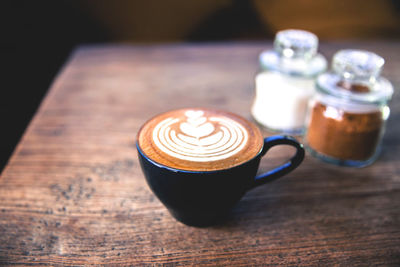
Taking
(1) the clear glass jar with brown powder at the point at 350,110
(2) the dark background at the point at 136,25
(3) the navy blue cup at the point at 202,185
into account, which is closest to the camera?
(3) the navy blue cup at the point at 202,185

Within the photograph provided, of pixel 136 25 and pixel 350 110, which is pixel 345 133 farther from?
pixel 136 25

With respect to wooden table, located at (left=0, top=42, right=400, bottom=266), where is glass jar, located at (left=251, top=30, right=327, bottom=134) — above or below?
above

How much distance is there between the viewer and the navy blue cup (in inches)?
13.7

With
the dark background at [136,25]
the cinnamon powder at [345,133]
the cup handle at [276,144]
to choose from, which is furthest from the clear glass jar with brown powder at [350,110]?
the dark background at [136,25]

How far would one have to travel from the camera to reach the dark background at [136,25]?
144 centimetres

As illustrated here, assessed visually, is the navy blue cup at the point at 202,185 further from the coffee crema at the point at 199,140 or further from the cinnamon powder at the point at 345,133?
the cinnamon powder at the point at 345,133

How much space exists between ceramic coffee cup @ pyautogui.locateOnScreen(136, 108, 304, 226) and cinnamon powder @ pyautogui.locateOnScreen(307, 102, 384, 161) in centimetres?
15

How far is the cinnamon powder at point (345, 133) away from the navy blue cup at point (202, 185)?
0.15 meters

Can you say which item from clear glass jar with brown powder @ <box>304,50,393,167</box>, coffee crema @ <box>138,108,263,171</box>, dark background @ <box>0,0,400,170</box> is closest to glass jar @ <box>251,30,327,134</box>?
clear glass jar with brown powder @ <box>304,50,393,167</box>

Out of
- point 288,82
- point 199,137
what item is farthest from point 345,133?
point 199,137

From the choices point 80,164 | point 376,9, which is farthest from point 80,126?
point 376,9

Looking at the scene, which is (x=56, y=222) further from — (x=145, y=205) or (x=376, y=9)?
(x=376, y=9)

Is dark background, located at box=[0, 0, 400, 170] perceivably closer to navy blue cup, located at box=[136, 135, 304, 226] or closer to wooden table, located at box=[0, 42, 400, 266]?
wooden table, located at box=[0, 42, 400, 266]

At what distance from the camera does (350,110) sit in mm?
525
